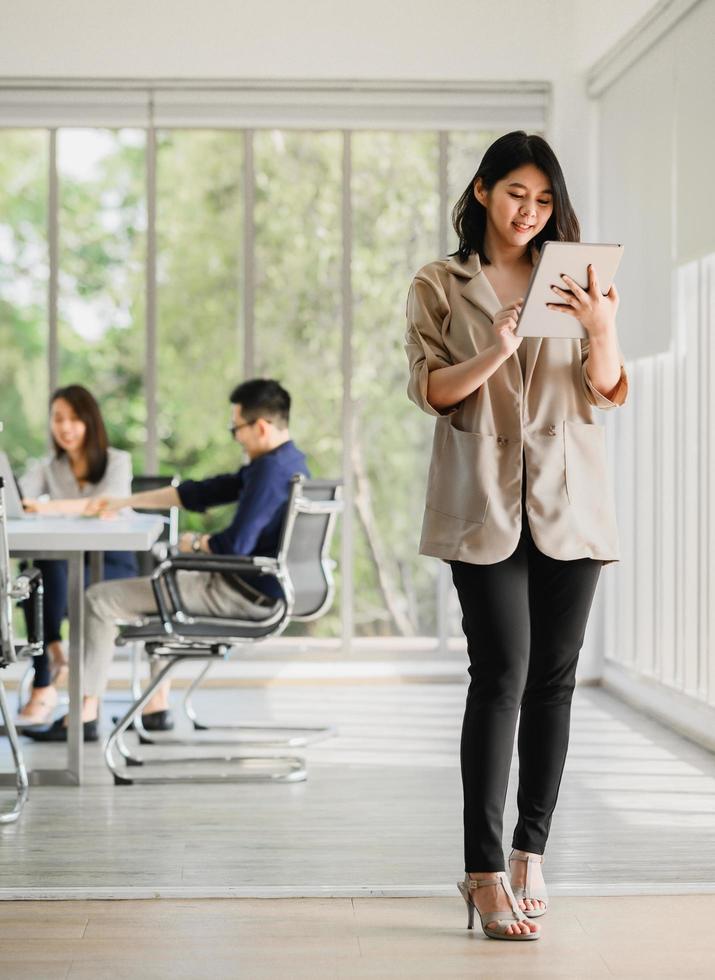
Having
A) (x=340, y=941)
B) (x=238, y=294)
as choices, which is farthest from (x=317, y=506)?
(x=238, y=294)

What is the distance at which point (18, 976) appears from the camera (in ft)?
8.13

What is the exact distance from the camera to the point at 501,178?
261 centimetres

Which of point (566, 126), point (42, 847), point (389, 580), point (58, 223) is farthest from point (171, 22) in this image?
point (42, 847)

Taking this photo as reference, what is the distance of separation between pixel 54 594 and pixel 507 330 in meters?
3.18

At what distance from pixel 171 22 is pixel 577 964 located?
15.9 ft

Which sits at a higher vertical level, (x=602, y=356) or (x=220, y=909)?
(x=602, y=356)

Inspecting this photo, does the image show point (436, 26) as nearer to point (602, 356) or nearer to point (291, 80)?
point (291, 80)

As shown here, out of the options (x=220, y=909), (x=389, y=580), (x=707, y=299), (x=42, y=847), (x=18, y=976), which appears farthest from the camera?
(x=389, y=580)

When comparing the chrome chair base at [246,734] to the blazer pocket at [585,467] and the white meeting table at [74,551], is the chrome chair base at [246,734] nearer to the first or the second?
the white meeting table at [74,551]

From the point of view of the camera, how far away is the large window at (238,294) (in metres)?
6.43

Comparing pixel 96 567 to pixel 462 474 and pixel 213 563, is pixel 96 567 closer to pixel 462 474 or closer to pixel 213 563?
pixel 213 563

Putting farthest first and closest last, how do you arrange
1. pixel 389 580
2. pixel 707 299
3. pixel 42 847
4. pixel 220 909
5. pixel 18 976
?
pixel 389 580
pixel 707 299
pixel 42 847
pixel 220 909
pixel 18 976

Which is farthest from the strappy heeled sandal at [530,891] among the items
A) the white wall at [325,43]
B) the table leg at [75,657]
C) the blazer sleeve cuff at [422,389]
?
the white wall at [325,43]

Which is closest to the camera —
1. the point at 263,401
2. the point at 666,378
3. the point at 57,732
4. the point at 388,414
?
the point at 263,401
